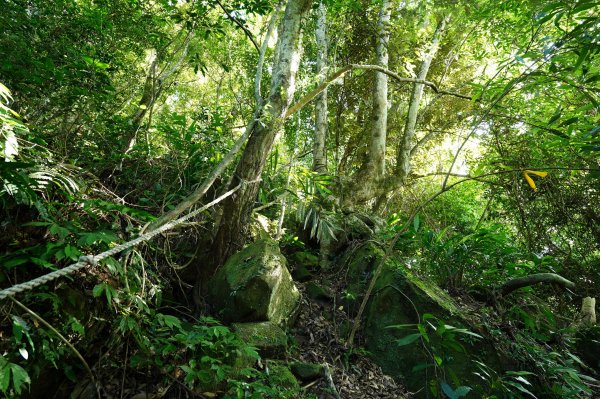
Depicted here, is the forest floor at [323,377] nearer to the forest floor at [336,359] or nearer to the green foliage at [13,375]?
the forest floor at [336,359]

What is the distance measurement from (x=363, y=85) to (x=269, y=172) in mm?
5071

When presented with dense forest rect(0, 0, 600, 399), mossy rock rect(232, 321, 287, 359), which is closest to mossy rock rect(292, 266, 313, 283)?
dense forest rect(0, 0, 600, 399)

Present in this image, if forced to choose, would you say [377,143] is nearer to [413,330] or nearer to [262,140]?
[262,140]

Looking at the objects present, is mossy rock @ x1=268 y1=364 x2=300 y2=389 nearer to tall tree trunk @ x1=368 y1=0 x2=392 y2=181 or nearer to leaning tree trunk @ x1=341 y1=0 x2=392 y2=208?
leaning tree trunk @ x1=341 y1=0 x2=392 y2=208

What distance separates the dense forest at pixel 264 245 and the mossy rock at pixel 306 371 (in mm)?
19

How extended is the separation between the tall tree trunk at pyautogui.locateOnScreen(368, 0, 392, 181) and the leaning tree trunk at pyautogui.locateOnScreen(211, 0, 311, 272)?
3002 millimetres

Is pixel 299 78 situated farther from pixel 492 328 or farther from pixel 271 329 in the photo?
pixel 492 328

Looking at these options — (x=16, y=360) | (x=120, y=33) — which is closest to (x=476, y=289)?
(x=16, y=360)

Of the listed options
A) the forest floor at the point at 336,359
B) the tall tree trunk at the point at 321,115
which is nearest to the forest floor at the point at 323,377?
the forest floor at the point at 336,359

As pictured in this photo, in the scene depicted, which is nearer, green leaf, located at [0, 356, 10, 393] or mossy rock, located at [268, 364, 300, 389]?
green leaf, located at [0, 356, 10, 393]

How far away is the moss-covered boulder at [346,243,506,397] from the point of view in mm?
3223

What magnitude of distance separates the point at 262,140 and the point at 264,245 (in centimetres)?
119

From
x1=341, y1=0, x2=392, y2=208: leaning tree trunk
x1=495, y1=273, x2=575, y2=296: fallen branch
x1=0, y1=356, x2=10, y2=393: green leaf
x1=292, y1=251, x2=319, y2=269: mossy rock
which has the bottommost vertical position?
x1=0, y1=356, x2=10, y2=393: green leaf

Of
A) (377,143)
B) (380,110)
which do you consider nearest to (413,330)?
(377,143)
